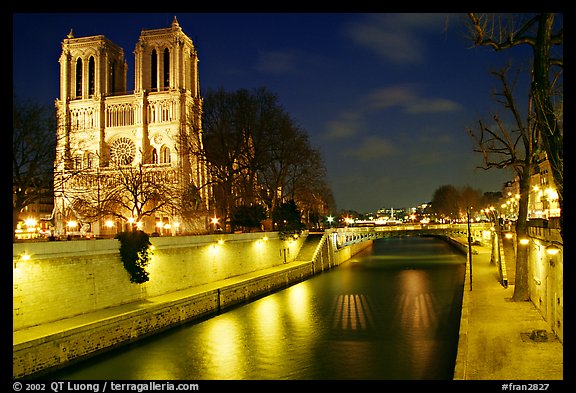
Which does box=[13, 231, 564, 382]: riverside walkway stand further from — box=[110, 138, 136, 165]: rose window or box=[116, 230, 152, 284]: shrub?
box=[110, 138, 136, 165]: rose window

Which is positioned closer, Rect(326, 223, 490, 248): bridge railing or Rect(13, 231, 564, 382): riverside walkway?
Rect(13, 231, 564, 382): riverside walkway

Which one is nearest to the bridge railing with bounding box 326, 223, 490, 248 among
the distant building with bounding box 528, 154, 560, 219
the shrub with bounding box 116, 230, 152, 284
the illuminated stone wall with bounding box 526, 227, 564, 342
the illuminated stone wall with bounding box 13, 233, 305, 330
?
the distant building with bounding box 528, 154, 560, 219

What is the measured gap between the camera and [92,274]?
19156 mm

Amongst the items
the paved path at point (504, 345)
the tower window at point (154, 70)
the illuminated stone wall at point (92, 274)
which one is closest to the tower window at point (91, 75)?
the tower window at point (154, 70)

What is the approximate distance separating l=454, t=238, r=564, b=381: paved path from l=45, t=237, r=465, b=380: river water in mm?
1361

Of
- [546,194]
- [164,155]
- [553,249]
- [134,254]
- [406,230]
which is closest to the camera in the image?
[553,249]

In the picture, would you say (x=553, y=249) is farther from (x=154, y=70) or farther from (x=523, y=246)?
(x=154, y=70)

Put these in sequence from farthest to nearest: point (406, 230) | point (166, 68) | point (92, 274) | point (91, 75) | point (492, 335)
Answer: point (91, 75)
point (166, 68)
point (406, 230)
point (92, 274)
point (492, 335)

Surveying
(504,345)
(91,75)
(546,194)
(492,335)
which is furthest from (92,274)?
(91,75)

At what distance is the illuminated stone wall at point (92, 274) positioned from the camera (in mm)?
16094

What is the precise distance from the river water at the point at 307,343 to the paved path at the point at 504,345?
1361 millimetres

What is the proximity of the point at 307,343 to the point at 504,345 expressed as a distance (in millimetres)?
7390

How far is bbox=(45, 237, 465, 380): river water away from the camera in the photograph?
15227 mm
